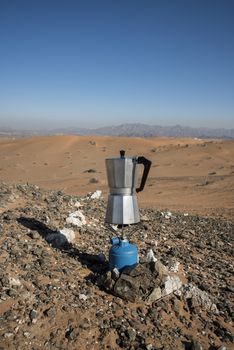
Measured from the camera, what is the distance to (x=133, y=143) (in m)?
35.2

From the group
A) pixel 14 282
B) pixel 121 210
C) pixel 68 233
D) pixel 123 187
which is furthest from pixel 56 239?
pixel 123 187

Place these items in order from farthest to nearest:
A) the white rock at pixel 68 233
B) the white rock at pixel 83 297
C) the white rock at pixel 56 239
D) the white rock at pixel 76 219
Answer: the white rock at pixel 76 219, the white rock at pixel 68 233, the white rock at pixel 56 239, the white rock at pixel 83 297

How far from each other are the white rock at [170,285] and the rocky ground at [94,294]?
0.02m

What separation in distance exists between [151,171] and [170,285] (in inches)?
694

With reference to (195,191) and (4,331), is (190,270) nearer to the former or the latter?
(4,331)

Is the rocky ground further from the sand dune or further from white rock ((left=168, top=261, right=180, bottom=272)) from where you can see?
the sand dune

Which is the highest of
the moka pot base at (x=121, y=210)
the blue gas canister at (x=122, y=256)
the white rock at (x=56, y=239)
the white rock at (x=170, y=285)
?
the moka pot base at (x=121, y=210)

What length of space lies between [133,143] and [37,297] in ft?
103

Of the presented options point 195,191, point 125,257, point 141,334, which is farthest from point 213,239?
point 195,191

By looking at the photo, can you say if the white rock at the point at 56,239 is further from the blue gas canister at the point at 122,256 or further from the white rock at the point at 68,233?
the blue gas canister at the point at 122,256

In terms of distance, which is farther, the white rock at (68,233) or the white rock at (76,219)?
the white rock at (76,219)

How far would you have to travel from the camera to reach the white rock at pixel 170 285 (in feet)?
14.4

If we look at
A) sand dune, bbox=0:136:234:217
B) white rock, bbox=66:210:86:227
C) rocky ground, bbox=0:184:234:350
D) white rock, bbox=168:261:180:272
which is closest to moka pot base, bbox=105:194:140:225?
rocky ground, bbox=0:184:234:350

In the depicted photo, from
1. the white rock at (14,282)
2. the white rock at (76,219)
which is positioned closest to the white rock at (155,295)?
the white rock at (14,282)
